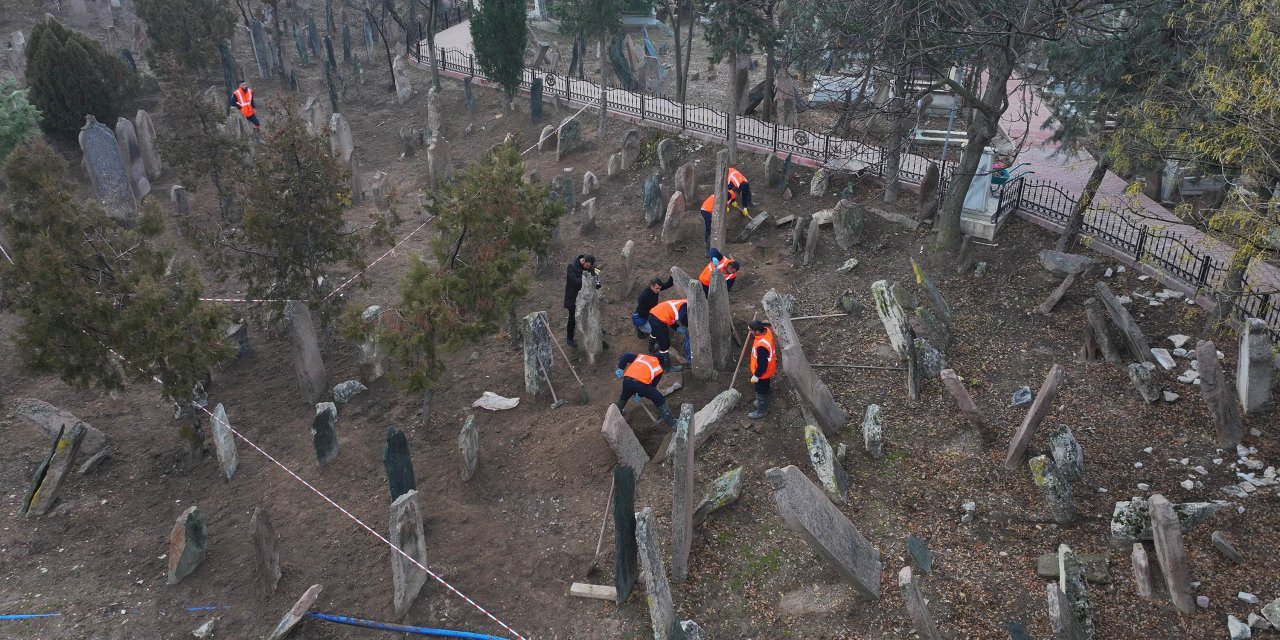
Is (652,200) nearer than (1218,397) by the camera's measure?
No

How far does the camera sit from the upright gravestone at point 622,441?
28.6ft

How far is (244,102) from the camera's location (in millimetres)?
19641

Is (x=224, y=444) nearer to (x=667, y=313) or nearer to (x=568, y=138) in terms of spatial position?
(x=667, y=313)

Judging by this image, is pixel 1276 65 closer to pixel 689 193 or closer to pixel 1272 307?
pixel 1272 307

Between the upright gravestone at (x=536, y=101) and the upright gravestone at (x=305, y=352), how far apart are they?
36.0 ft

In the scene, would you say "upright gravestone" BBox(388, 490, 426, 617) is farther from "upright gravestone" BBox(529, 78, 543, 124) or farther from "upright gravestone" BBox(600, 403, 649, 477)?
"upright gravestone" BBox(529, 78, 543, 124)

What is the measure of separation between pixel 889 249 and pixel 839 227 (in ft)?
2.74

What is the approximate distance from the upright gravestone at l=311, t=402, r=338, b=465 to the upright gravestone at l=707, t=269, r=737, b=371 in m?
4.47

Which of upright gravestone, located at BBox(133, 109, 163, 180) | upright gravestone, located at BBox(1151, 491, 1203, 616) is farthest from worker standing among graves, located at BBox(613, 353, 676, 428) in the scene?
upright gravestone, located at BBox(133, 109, 163, 180)

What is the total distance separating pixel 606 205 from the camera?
16.8 meters

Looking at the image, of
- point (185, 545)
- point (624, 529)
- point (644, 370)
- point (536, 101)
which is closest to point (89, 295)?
point (185, 545)

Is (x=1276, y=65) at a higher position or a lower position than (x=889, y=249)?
higher

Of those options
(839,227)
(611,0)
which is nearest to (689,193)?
(839,227)

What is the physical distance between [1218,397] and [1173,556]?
94.6 inches
